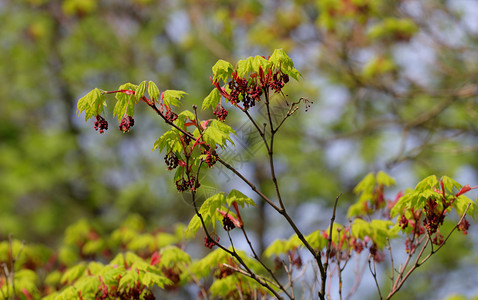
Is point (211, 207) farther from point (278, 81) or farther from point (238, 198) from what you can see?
point (278, 81)

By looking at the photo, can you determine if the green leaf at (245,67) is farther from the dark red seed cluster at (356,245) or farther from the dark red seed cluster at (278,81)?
the dark red seed cluster at (356,245)

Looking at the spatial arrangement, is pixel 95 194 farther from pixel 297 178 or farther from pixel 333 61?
pixel 333 61

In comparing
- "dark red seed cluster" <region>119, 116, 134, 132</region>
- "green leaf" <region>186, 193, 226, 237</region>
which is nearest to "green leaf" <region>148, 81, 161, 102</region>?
"dark red seed cluster" <region>119, 116, 134, 132</region>

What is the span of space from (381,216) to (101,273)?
232 centimetres

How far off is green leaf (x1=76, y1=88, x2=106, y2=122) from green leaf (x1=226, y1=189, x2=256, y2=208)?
35.4 inches

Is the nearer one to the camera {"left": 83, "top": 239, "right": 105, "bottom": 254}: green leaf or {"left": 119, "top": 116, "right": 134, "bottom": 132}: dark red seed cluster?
{"left": 119, "top": 116, "right": 134, "bottom": 132}: dark red seed cluster

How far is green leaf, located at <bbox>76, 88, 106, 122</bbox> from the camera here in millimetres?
2453

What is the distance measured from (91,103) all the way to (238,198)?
100 cm

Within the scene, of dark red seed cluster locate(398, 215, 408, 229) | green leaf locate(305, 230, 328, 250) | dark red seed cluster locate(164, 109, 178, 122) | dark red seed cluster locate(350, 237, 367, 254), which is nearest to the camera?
dark red seed cluster locate(164, 109, 178, 122)

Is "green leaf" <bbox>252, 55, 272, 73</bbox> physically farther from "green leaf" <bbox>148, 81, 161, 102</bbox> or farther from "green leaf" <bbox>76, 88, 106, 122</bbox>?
"green leaf" <bbox>76, 88, 106, 122</bbox>

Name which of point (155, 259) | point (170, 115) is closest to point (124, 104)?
point (170, 115)

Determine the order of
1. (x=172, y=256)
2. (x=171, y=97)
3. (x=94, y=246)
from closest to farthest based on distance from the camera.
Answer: (x=171, y=97) < (x=172, y=256) < (x=94, y=246)

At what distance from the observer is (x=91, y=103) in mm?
2434

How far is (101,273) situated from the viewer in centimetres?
311
